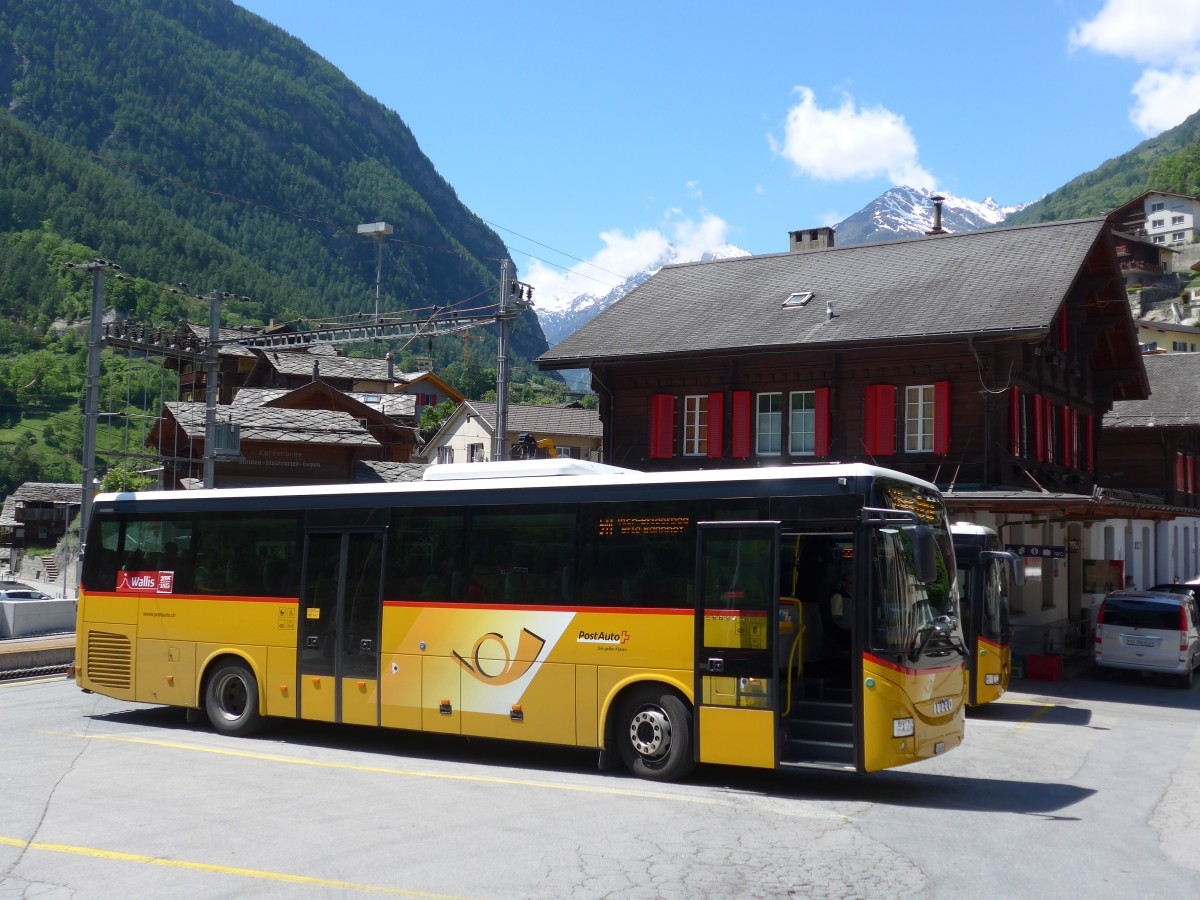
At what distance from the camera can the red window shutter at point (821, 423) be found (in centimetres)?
2892

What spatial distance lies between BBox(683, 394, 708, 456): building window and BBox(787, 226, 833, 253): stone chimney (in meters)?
12.0

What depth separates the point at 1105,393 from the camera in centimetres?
3688

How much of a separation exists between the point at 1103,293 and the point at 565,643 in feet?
86.0

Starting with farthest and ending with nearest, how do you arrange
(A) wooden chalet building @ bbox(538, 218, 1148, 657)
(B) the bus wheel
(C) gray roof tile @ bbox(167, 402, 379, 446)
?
(C) gray roof tile @ bbox(167, 402, 379, 446), (A) wooden chalet building @ bbox(538, 218, 1148, 657), (B) the bus wheel

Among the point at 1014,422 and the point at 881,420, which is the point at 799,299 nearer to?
the point at 881,420

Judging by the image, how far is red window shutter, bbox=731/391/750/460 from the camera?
30.2 metres

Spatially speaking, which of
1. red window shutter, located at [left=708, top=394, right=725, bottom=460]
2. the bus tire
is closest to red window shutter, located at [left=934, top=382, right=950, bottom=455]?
red window shutter, located at [left=708, top=394, right=725, bottom=460]

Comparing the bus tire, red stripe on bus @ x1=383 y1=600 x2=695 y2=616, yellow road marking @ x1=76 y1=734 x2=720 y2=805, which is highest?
red stripe on bus @ x1=383 y1=600 x2=695 y2=616

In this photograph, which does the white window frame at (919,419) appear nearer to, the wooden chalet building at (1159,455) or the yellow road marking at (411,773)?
the wooden chalet building at (1159,455)

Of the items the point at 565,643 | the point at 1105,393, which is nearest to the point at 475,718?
the point at 565,643

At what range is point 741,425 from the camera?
3023cm

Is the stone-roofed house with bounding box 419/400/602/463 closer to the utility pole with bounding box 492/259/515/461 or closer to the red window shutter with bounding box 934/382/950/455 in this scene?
the utility pole with bounding box 492/259/515/461

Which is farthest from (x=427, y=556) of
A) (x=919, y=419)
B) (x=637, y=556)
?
(x=919, y=419)

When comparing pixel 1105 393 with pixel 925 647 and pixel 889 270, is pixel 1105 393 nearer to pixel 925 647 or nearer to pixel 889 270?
pixel 889 270
